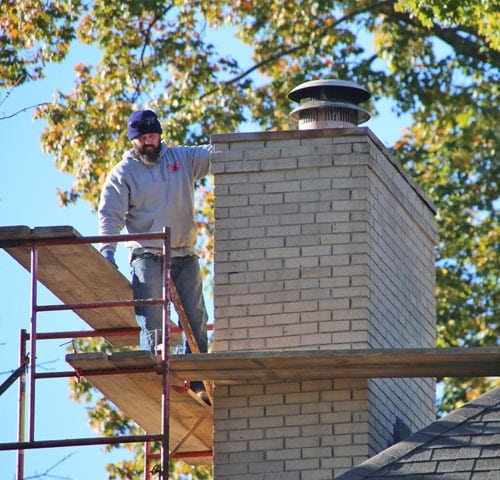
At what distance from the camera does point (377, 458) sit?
9.23 meters

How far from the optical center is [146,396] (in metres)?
11.0

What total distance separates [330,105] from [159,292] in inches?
90.3

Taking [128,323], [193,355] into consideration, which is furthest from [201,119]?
[193,355]

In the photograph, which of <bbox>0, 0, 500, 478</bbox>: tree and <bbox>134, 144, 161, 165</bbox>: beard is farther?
<bbox>0, 0, 500, 478</bbox>: tree

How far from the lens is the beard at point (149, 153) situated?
1136 cm

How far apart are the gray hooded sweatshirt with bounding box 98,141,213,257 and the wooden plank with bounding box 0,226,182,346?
43cm

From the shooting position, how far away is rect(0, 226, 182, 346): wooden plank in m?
10.2

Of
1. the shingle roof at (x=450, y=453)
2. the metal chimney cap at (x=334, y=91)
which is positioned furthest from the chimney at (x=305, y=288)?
the shingle roof at (x=450, y=453)

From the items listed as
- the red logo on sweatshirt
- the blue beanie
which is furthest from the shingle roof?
the blue beanie

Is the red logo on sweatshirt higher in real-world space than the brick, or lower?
higher

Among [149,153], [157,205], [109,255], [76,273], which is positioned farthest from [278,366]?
[149,153]

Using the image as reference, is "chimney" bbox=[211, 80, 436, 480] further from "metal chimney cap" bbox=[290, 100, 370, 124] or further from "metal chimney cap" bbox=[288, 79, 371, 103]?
"metal chimney cap" bbox=[288, 79, 371, 103]

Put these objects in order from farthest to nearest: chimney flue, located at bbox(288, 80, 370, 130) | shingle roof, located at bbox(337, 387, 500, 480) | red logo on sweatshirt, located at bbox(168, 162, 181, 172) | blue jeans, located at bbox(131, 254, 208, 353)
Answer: chimney flue, located at bbox(288, 80, 370, 130) < red logo on sweatshirt, located at bbox(168, 162, 181, 172) < blue jeans, located at bbox(131, 254, 208, 353) < shingle roof, located at bbox(337, 387, 500, 480)

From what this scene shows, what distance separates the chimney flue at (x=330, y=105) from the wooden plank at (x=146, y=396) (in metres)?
2.52
